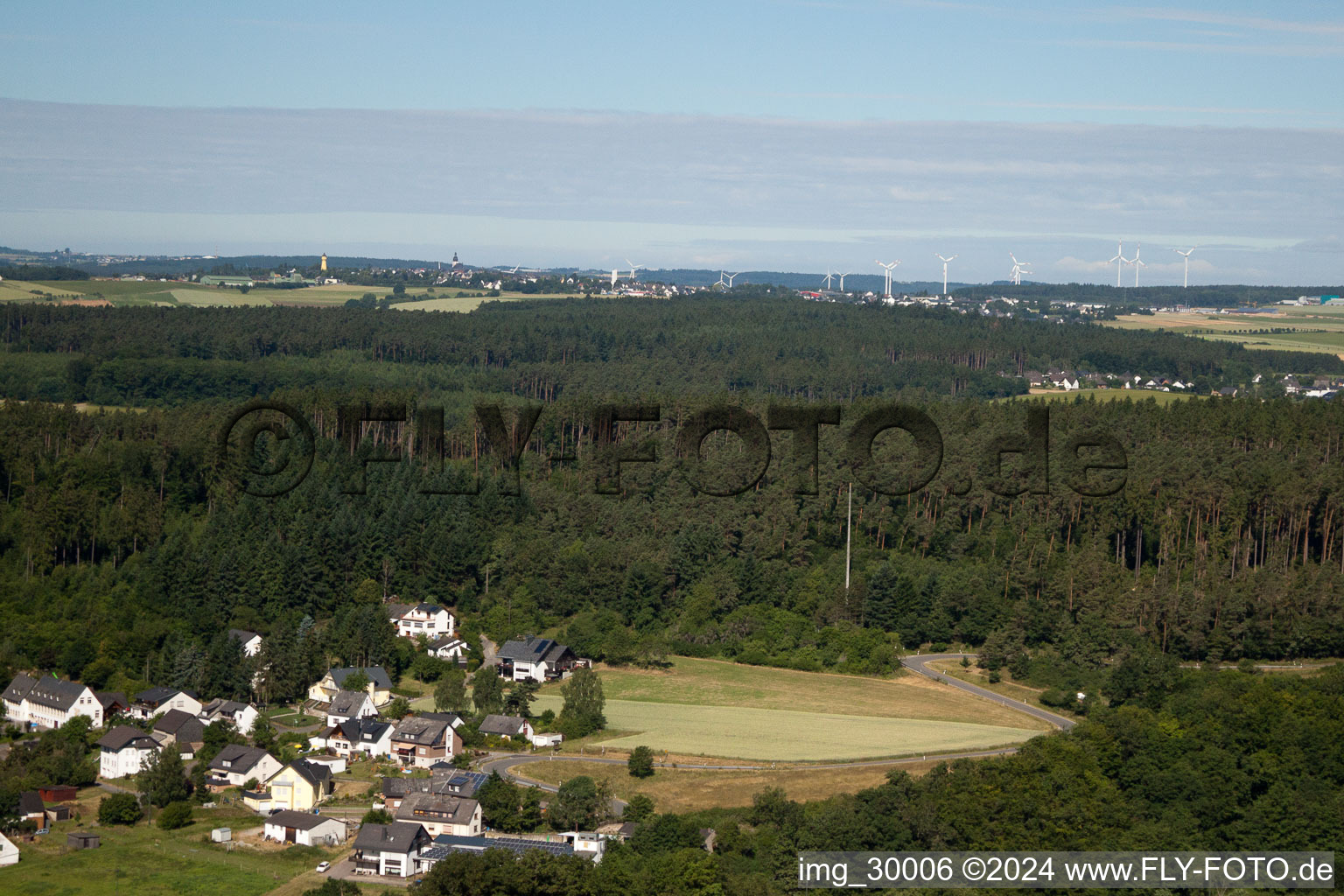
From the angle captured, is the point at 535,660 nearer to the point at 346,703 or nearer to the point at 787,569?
the point at 346,703

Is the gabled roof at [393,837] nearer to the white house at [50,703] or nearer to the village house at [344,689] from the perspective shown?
the village house at [344,689]

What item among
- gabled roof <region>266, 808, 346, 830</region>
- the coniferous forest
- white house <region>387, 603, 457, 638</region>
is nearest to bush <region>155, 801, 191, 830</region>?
gabled roof <region>266, 808, 346, 830</region>

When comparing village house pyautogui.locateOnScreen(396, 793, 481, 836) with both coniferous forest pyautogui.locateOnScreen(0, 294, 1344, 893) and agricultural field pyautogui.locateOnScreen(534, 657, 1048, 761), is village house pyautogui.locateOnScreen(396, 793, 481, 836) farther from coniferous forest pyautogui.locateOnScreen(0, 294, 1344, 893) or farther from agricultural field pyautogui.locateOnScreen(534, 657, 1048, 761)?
agricultural field pyautogui.locateOnScreen(534, 657, 1048, 761)

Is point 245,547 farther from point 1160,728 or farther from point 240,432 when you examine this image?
point 1160,728

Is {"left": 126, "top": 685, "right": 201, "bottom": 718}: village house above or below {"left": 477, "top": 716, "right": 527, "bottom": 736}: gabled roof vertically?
below

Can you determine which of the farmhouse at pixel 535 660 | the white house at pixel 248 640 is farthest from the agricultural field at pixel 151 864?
the farmhouse at pixel 535 660
